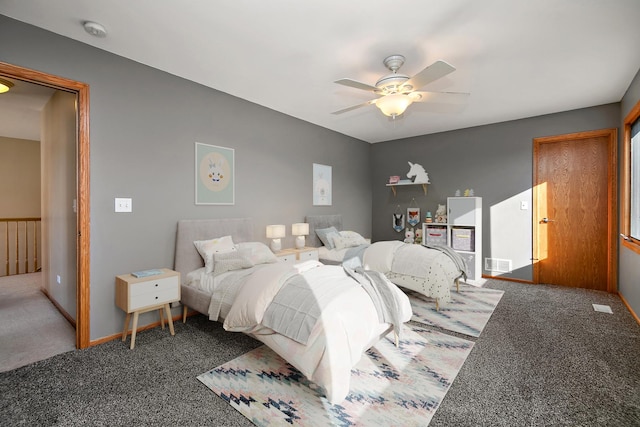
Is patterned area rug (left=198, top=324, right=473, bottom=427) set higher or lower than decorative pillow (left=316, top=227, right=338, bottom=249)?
lower

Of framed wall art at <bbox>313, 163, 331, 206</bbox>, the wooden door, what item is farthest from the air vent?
framed wall art at <bbox>313, 163, 331, 206</bbox>

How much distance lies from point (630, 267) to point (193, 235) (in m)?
5.13

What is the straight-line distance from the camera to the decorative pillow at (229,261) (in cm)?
316

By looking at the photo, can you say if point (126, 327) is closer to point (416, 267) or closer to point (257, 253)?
point (257, 253)

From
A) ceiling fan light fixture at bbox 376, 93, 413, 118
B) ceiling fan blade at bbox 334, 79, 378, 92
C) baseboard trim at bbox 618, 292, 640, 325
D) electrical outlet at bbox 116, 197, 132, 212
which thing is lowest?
baseboard trim at bbox 618, 292, 640, 325

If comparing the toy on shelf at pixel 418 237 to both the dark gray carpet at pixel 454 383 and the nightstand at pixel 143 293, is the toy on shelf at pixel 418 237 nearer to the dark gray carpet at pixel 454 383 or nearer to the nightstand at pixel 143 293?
the dark gray carpet at pixel 454 383

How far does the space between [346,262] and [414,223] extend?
2331 millimetres

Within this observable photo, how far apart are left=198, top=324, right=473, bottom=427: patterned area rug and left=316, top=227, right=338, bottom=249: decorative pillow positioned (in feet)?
7.70

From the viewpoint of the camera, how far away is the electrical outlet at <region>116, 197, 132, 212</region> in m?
2.92

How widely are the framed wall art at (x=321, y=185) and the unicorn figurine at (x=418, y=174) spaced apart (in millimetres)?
1732

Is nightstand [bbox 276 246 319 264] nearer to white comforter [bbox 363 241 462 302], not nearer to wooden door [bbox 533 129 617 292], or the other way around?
white comforter [bbox 363 241 462 302]

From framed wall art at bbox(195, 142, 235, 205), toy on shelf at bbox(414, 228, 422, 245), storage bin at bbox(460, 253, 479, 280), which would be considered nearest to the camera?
framed wall art at bbox(195, 142, 235, 205)

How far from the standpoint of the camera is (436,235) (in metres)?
5.49

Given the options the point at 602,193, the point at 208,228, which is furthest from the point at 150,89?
the point at 602,193
